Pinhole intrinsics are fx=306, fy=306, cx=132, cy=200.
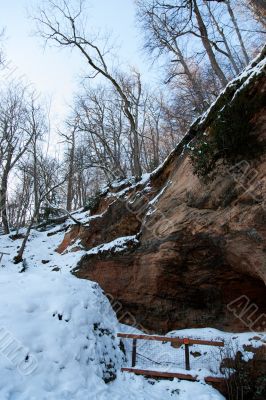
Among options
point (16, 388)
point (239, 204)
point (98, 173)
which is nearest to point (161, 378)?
point (16, 388)

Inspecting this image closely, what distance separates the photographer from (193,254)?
8383 mm

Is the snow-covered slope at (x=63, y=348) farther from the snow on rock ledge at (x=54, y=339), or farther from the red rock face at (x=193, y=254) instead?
the red rock face at (x=193, y=254)

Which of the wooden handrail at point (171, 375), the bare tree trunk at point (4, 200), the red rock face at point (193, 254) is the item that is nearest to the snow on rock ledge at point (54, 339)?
the wooden handrail at point (171, 375)

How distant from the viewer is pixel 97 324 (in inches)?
329

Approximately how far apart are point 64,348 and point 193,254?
13.1ft

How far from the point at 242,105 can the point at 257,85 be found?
0.59m

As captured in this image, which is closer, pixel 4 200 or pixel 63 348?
pixel 63 348

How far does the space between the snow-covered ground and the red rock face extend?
717 mm

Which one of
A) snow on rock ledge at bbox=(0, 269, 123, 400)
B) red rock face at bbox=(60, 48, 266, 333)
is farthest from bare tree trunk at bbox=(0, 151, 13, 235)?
snow on rock ledge at bbox=(0, 269, 123, 400)

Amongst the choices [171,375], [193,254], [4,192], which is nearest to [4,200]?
[4,192]

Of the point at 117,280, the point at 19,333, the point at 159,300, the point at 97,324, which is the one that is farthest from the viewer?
the point at 117,280

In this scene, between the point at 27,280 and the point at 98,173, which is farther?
the point at 98,173

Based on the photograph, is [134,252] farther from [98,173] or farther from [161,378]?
[98,173]

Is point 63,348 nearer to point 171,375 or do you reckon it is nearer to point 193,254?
point 171,375
